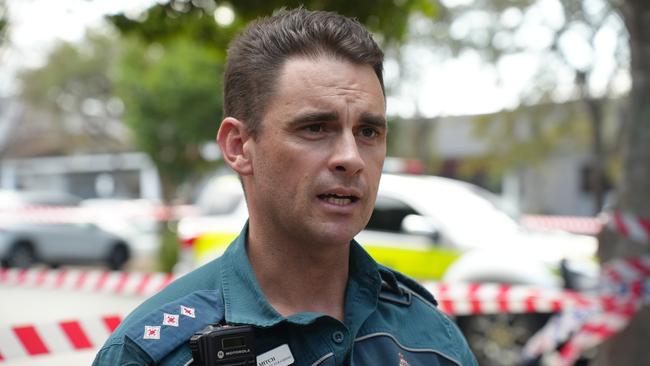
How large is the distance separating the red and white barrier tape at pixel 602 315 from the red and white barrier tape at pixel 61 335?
134 inches

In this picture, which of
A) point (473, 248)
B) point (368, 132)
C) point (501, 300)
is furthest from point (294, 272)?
point (473, 248)

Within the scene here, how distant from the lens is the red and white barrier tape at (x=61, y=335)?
4026 millimetres

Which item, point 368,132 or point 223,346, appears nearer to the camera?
point 223,346

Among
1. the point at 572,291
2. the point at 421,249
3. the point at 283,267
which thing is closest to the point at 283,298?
the point at 283,267

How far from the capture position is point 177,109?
A: 19.5 meters

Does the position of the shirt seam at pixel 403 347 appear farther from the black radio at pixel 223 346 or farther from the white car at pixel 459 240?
the white car at pixel 459 240

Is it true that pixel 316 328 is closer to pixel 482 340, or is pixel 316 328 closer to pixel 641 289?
pixel 641 289

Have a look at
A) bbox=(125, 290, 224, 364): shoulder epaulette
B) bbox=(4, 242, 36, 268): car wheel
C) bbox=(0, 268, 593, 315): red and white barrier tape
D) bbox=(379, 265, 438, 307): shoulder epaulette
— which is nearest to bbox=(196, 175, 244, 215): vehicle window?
bbox=(0, 268, 593, 315): red and white barrier tape

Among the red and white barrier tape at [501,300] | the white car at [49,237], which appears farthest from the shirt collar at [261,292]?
the white car at [49,237]

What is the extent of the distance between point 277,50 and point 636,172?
14.0 ft

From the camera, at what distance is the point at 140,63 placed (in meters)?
21.4

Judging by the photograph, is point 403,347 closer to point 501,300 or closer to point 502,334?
point 501,300

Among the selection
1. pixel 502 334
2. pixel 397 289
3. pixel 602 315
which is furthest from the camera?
pixel 502 334

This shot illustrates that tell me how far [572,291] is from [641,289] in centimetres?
159
